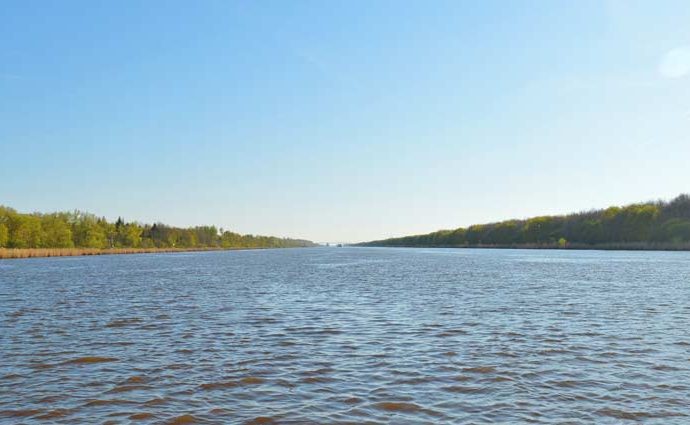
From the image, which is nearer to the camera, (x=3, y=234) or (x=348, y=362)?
(x=348, y=362)

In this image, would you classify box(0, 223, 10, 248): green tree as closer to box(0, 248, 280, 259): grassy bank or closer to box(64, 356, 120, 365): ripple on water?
box(0, 248, 280, 259): grassy bank

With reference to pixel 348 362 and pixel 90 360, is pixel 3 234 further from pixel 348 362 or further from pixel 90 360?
pixel 348 362

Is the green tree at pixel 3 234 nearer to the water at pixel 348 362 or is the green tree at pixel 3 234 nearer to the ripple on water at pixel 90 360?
the water at pixel 348 362

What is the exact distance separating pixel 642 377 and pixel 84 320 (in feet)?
77.5

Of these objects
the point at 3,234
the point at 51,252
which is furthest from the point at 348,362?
the point at 51,252

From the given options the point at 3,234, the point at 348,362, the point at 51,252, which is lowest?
the point at 348,362

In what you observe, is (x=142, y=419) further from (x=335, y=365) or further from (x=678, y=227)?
(x=678, y=227)

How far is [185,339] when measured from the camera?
2009 centimetres

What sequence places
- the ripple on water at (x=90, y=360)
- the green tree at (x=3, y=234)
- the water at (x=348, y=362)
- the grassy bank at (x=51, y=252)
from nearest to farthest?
the water at (x=348, y=362) < the ripple on water at (x=90, y=360) < the grassy bank at (x=51, y=252) < the green tree at (x=3, y=234)

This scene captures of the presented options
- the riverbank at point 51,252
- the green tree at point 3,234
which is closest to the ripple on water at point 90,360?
the riverbank at point 51,252

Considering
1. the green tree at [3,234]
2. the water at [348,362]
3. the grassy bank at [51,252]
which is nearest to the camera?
the water at [348,362]

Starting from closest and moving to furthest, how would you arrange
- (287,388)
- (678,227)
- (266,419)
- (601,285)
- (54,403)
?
(266,419)
(54,403)
(287,388)
(601,285)
(678,227)

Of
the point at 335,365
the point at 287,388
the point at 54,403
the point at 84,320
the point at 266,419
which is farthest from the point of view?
the point at 84,320

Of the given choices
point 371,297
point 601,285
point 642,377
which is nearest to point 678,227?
point 601,285
